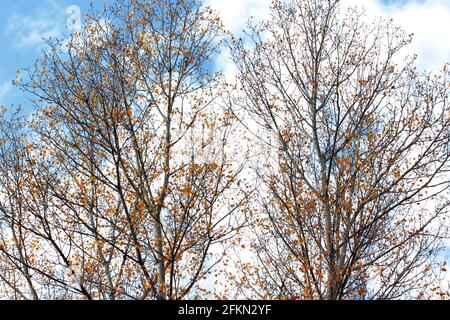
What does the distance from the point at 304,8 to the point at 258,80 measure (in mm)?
1877

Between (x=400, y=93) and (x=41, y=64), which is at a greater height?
(x=41, y=64)

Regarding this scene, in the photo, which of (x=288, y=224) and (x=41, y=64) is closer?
(x=288, y=224)

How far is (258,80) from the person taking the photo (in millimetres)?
8227

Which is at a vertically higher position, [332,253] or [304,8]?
[304,8]

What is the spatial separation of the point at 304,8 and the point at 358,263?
5.05 m
